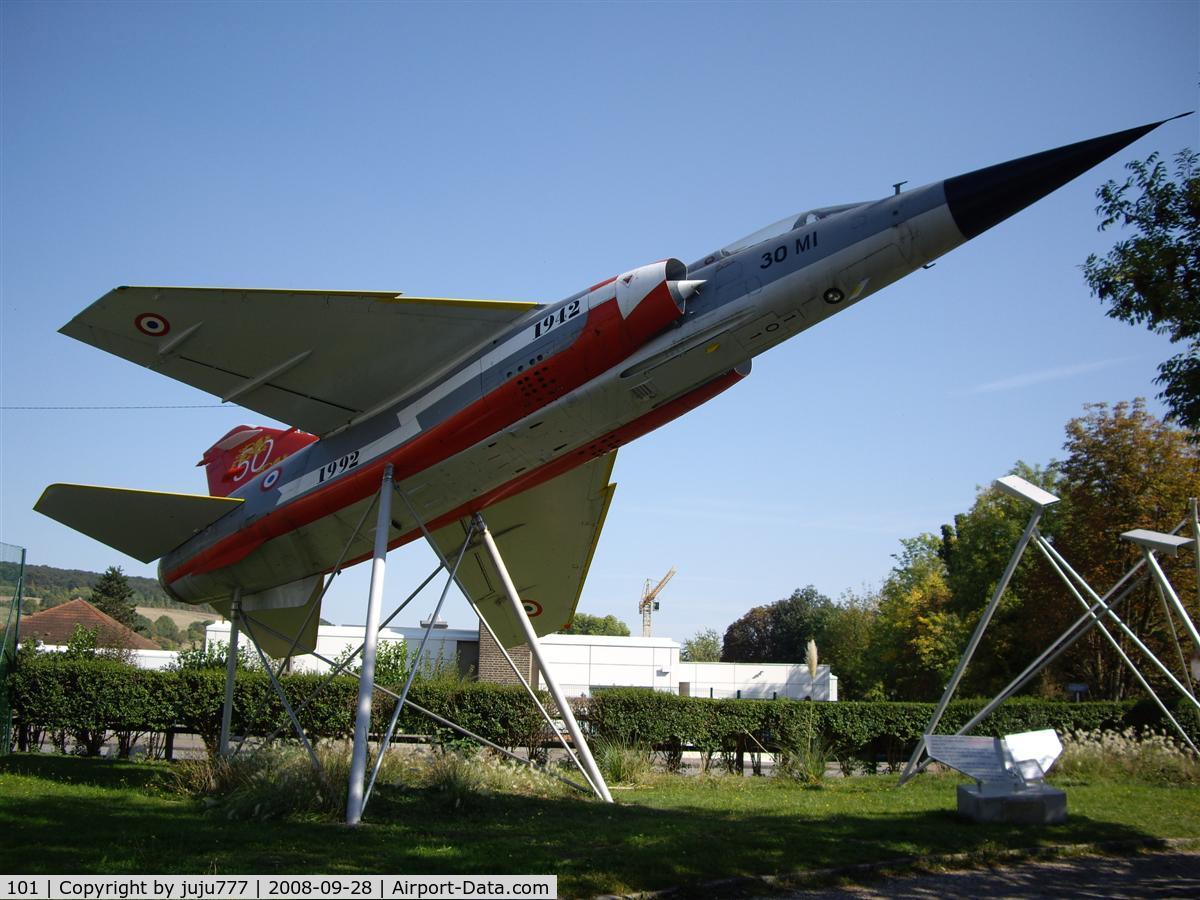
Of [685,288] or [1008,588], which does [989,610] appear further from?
[1008,588]

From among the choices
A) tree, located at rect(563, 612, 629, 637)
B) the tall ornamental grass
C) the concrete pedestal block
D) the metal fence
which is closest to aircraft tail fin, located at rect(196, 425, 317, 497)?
the metal fence

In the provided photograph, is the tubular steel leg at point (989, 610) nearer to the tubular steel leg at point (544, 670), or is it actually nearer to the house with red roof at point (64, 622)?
the tubular steel leg at point (544, 670)

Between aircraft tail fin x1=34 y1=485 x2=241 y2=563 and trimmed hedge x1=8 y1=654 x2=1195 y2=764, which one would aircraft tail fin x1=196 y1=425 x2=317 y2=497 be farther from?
trimmed hedge x1=8 y1=654 x2=1195 y2=764

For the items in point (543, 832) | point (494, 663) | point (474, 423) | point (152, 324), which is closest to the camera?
point (543, 832)

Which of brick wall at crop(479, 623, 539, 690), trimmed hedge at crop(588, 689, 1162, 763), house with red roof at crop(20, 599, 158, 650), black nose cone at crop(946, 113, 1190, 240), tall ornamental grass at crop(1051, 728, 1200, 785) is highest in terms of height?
black nose cone at crop(946, 113, 1190, 240)

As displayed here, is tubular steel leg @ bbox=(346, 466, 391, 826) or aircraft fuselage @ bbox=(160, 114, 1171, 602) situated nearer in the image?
aircraft fuselage @ bbox=(160, 114, 1171, 602)

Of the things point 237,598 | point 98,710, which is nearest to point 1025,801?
point 237,598

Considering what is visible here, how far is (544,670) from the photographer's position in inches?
499

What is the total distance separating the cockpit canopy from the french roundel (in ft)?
21.9

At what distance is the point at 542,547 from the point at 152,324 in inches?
276

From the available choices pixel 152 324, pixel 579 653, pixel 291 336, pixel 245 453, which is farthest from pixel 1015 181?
pixel 579 653

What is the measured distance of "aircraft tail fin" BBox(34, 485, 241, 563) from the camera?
42.0ft

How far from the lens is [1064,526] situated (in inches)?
1373

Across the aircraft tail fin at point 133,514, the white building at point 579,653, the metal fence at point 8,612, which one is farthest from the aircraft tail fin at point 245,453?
the white building at point 579,653
